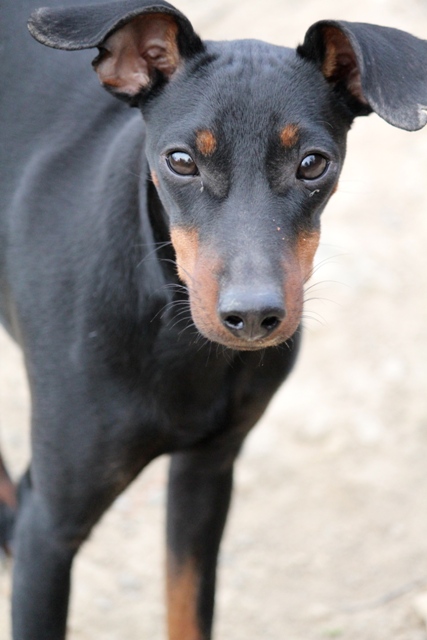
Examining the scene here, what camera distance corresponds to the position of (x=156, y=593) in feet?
15.7

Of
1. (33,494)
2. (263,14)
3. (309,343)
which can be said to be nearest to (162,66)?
(33,494)

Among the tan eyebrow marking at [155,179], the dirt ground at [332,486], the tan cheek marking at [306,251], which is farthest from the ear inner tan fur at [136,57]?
the dirt ground at [332,486]

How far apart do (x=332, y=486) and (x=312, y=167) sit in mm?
2709

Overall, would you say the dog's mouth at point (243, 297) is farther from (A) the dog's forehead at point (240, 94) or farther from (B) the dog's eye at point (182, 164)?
(A) the dog's forehead at point (240, 94)

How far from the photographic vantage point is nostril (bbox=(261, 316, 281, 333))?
→ 8.88 feet

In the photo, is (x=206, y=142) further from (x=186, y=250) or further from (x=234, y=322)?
(x=234, y=322)

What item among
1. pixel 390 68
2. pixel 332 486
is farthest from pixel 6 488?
pixel 390 68

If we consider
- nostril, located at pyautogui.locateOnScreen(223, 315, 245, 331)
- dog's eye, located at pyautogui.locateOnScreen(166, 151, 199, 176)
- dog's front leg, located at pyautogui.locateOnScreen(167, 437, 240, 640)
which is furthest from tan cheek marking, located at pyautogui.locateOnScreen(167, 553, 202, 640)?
dog's eye, located at pyautogui.locateOnScreen(166, 151, 199, 176)

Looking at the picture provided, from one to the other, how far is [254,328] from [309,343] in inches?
130

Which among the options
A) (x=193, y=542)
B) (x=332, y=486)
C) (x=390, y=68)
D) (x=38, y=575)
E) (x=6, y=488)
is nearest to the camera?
(x=390, y=68)

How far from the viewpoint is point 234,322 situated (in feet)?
8.95

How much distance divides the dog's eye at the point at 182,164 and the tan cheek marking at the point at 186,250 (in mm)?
164

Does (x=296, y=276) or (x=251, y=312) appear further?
(x=296, y=276)

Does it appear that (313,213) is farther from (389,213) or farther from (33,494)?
(389,213)
